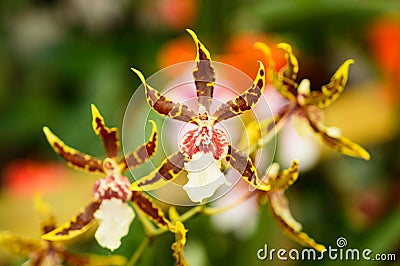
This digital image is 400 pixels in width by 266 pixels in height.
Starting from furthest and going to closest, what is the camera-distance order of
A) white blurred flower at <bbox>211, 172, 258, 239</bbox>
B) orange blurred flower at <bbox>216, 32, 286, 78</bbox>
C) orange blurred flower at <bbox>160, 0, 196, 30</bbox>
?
orange blurred flower at <bbox>160, 0, 196, 30</bbox> → orange blurred flower at <bbox>216, 32, 286, 78</bbox> → white blurred flower at <bbox>211, 172, 258, 239</bbox>

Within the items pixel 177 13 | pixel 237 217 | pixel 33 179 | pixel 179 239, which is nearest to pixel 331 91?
pixel 179 239

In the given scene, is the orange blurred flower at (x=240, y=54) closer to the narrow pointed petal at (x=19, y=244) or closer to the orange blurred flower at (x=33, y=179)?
the orange blurred flower at (x=33, y=179)

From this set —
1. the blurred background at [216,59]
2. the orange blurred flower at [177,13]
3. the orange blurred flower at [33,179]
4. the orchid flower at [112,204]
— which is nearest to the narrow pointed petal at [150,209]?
the orchid flower at [112,204]

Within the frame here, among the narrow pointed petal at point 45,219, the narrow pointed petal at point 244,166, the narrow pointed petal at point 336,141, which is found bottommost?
the narrow pointed petal at point 45,219

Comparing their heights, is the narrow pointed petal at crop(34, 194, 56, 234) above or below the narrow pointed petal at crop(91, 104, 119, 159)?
below

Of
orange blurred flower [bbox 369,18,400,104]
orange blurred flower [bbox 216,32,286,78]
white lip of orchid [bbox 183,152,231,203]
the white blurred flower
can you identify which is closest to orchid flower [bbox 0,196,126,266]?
white lip of orchid [bbox 183,152,231,203]

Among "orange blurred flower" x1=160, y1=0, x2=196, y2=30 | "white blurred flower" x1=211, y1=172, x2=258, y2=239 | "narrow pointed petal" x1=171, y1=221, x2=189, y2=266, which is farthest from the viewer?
"orange blurred flower" x1=160, y1=0, x2=196, y2=30

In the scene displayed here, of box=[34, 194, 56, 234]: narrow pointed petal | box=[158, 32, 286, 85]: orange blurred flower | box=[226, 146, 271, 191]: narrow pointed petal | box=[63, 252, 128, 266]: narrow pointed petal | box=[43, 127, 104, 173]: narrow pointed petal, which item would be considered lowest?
box=[63, 252, 128, 266]: narrow pointed petal

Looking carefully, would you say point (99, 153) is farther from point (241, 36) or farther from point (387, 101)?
point (387, 101)

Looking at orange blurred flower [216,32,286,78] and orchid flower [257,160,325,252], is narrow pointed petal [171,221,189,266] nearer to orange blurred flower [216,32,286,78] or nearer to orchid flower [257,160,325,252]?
orchid flower [257,160,325,252]
